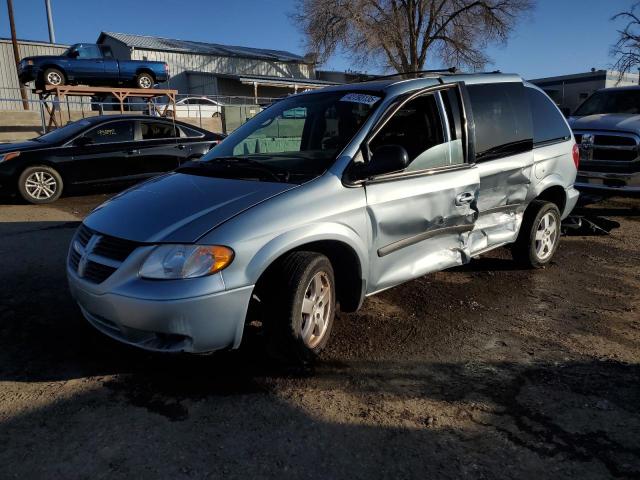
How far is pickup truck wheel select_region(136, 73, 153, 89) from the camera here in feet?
69.1

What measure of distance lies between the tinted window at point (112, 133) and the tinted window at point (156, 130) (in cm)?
24

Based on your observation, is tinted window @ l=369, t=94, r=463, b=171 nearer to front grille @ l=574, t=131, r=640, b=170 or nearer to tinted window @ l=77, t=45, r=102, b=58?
front grille @ l=574, t=131, r=640, b=170

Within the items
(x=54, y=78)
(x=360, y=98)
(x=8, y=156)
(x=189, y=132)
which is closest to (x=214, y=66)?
(x=54, y=78)

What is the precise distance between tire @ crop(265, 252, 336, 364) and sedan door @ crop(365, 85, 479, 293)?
46 cm

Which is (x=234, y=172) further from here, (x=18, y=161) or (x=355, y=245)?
(x=18, y=161)

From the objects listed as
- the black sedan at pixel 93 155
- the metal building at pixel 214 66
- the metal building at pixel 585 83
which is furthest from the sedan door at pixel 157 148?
the metal building at pixel 585 83

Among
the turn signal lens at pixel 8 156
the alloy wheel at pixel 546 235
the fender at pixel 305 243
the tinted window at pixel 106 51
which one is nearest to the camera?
the fender at pixel 305 243

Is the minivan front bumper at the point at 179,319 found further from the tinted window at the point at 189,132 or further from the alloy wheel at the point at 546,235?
the tinted window at the point at 189,132

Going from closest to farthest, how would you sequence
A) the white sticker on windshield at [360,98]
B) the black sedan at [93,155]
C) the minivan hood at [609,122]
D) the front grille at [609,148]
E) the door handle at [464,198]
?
the white sticker on windshield at [360,98], the door handle at [464,198], the front grille at [609,148], the minivan hood at [609,122], the black sedan at [93,155]

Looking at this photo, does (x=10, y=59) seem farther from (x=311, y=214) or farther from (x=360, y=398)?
(x=360, y=398)

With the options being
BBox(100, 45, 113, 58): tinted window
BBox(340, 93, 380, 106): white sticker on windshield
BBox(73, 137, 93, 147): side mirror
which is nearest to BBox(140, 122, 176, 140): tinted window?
BBox(73, 137, 93, 147): side mirror

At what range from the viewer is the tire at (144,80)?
69.1 ft

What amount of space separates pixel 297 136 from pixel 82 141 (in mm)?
6147

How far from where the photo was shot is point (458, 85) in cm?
414
